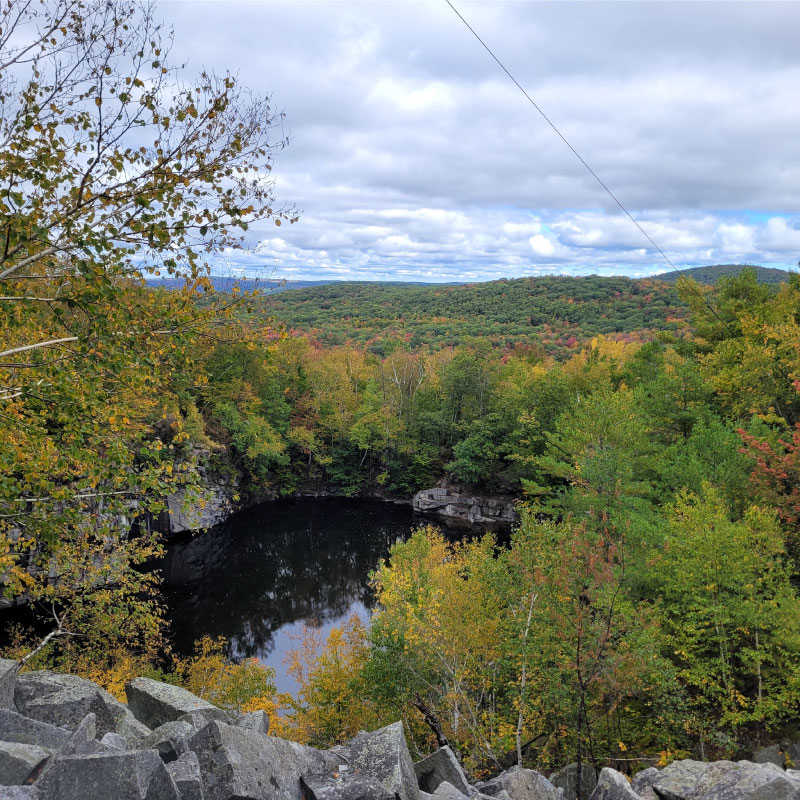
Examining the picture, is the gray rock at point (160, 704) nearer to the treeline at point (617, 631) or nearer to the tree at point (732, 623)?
the treeline at point (617, 631)

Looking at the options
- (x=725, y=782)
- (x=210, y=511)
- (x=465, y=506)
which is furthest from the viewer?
(x=465, y=506)

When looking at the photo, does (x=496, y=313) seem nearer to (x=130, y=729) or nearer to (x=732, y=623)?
(x=732, y=623)

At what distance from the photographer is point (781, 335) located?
22.8 meters

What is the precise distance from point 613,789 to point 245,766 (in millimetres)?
5155

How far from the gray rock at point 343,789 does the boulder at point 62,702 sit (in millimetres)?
2955

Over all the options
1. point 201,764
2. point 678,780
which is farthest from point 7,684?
point 678,780

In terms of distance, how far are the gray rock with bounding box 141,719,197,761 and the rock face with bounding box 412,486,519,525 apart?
1443 inches

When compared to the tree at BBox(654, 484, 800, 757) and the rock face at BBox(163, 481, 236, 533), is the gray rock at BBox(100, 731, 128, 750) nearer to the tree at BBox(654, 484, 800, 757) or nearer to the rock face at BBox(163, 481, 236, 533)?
the tree at BBox(654, 484, 800, 757)

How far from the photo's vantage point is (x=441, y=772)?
30.6 ft

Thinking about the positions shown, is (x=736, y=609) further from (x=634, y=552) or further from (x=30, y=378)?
(x=30, y=378)

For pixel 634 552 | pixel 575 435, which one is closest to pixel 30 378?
pixel 634 552

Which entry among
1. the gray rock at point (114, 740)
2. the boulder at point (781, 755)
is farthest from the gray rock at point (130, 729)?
the boulder at point (781, 755)

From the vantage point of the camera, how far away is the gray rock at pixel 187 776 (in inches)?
233

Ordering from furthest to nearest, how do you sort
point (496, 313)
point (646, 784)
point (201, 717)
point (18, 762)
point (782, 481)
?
point (496, 313)
point (782, 481)
point (646, 784)
point (201, 717)
point (18, 762)
